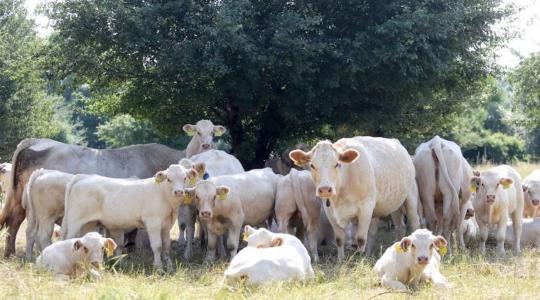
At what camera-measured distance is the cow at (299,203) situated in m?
12.5

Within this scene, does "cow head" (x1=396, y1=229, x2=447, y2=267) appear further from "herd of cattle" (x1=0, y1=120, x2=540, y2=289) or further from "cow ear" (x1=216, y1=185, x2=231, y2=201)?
"cow ear" (x1=216, y1=185, x2=231, y2=201)

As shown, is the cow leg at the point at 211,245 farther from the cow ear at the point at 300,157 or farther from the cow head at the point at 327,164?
Result: the cow head at the point at 327,164

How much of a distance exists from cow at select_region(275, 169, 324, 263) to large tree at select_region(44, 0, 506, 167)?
10.2 ft

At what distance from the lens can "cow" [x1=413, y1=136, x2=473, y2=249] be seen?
13.1 m

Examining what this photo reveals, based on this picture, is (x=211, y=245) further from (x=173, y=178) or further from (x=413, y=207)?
(x=413, y=207)

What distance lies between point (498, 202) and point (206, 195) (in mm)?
4961

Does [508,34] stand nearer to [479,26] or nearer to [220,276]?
[479,26]

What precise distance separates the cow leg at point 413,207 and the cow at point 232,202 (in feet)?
7.46

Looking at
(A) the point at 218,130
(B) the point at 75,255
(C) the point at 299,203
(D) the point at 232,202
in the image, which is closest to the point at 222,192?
(D) the point at 232,202

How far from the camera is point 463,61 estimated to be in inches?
706

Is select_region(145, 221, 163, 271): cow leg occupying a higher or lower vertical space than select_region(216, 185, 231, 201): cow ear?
lower

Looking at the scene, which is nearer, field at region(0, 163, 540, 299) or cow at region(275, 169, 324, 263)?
field at region(0, 163, 540, 299)

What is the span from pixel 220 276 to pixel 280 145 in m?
9.29

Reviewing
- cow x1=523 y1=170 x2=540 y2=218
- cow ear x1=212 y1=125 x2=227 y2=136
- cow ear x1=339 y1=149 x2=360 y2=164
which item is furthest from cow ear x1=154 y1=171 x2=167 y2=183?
cow x1=523 y1=170 x2=540 y2=218
